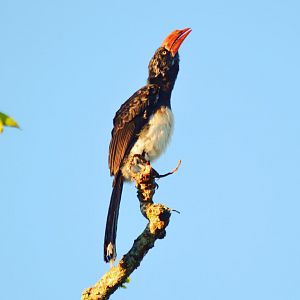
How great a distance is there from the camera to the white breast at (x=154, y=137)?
6.23 meters

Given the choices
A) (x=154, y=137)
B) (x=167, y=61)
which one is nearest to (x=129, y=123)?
(x=154, y=137)

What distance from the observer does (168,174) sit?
5.06 m

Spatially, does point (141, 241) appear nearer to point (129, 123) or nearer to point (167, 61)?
point (129, 123)

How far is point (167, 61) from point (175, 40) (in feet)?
1.16

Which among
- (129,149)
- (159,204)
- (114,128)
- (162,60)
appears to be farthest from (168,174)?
(162,60)

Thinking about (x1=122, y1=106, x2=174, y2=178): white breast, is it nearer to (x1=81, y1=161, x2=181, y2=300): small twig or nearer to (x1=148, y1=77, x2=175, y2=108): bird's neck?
(x1=148, y1=77, x2=175, y2=108): bird's neck

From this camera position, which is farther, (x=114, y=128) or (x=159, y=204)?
(x=114, y=128)

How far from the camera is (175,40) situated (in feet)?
23.9

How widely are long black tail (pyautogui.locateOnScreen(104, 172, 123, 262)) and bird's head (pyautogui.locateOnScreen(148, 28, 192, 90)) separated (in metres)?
1.43

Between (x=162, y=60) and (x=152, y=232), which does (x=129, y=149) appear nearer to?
(x=162, y=60)

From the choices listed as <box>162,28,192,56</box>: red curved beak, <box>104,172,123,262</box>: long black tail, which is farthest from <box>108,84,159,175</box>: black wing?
<box>162,28,192,56</box>: red curved beak

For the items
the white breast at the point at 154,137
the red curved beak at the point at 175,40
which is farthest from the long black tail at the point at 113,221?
the red curved beak at the point at 175,40

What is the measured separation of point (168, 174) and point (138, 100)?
164 cm

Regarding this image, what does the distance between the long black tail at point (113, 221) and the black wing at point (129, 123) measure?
0.15m
